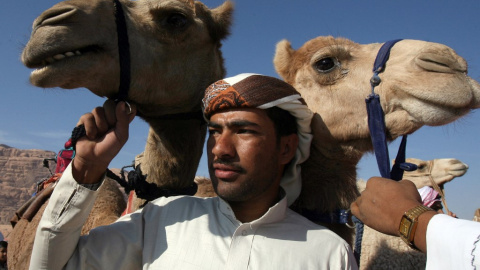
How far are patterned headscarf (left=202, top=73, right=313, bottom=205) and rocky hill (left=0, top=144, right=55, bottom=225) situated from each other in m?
61.4

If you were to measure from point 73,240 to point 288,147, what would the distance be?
1.25 m

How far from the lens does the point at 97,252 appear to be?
5.83 feet

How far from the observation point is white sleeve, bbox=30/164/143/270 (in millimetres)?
1636

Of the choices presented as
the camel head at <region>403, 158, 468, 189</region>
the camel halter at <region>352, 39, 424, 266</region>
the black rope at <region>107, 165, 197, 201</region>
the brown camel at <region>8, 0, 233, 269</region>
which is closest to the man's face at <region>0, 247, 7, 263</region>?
the brown camel at <region>8, 0, 233, 269</region>

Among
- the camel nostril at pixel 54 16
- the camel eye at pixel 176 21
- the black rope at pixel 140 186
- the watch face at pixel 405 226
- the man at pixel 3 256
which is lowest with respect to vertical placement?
the man at pixel 3 256

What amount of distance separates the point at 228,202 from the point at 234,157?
0.26 meters

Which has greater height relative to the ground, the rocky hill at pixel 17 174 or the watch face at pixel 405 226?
the watch face at pixel 405 226

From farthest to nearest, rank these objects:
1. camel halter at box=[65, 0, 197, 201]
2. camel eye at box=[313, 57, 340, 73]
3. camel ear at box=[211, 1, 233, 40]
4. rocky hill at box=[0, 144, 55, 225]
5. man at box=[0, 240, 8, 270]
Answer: rocky hill at box=[0, 144, 55, 225] < man at box=[0, 240, 8, 270] < camel ear at box=[211, 1, 233, 40] < camel eye at box=[313, 57, 340, 73] < camel halter at box=[65, 0, 197, 201]

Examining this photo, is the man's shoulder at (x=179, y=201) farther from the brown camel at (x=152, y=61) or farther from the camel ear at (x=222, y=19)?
the camel ear at (x=222, y=19)

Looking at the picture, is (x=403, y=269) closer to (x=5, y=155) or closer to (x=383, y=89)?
(x=383, y=89)

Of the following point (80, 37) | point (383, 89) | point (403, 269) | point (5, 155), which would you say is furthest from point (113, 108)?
point (5, 155)

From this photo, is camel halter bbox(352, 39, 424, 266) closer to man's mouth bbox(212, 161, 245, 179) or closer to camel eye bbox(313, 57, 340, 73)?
camel eye bbox(313, 57, 340, 73)

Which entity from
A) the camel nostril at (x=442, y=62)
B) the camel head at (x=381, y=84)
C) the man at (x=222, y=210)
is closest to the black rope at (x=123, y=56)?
the man at (x=222, y=210)

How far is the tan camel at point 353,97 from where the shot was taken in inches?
87.3
